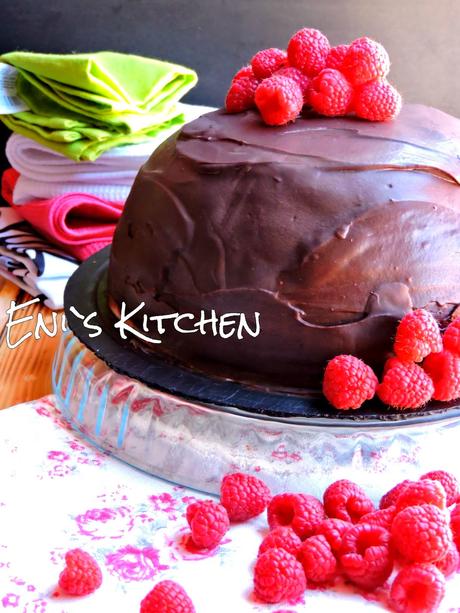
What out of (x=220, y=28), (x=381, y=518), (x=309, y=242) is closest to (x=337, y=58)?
(x=309, y=242)

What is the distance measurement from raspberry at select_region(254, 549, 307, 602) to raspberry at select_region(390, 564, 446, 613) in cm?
11

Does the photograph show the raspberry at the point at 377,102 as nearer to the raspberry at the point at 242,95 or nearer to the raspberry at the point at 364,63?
the raspberry at the point at 364,63

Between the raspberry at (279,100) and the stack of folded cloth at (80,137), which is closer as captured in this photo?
the raspberry at (279,100)

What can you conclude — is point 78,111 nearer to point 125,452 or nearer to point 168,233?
point 168,233

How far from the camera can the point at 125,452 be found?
1.31m

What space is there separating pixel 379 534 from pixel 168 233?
1.68 feet

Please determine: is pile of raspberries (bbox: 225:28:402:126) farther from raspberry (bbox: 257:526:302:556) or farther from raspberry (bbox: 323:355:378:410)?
raspberry (bbox: 257:526:302:556)

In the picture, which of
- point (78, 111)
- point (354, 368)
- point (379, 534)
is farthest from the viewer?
point (78, 111)

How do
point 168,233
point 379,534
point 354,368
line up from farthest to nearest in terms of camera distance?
point 168,233, point 354,368, point 379,534

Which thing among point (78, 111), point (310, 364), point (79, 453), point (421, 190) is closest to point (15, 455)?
point (79, 453)

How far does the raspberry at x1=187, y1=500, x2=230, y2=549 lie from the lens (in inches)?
43.2

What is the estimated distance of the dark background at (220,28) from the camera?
226cm

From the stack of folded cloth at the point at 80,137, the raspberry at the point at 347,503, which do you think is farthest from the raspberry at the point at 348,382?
the stack of folded cloth at the point at 80,137

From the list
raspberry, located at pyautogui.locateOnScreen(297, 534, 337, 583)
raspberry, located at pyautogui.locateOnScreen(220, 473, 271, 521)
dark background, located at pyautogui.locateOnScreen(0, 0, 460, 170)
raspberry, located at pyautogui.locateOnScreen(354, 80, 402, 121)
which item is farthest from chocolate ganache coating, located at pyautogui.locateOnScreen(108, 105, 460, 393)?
dark background, located at pyautogui.locateOnScreen(0, 0, 460, 170)
